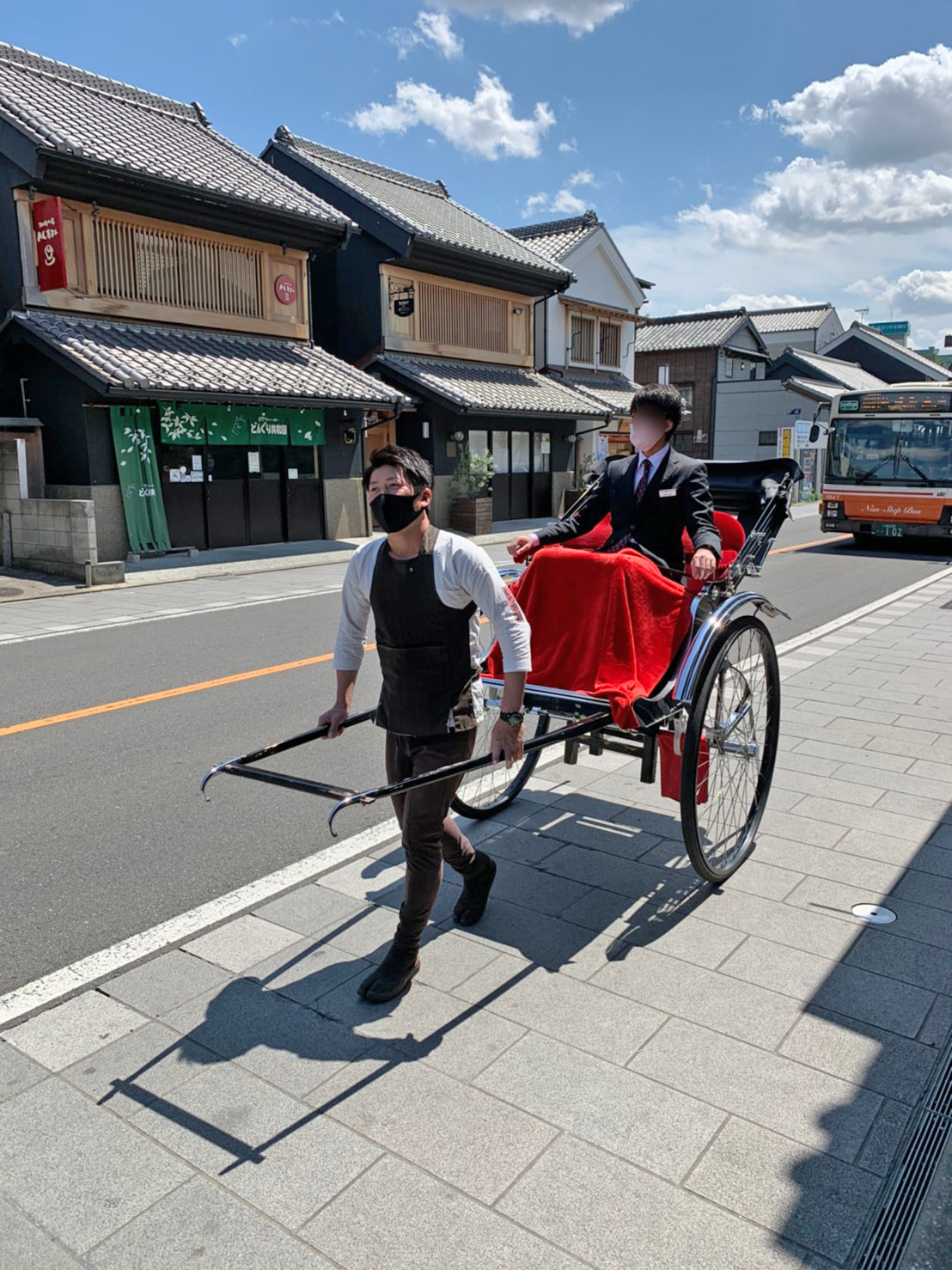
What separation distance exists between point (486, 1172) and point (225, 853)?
2340mm

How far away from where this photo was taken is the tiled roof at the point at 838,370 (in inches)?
1629

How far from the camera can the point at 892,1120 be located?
2.60 meters

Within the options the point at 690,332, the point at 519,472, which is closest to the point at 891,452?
the point at 519,472

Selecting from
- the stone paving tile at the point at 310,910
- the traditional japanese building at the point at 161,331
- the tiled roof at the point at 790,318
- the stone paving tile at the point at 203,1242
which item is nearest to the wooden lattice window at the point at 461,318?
the traditional japanese building at the point at 161,331

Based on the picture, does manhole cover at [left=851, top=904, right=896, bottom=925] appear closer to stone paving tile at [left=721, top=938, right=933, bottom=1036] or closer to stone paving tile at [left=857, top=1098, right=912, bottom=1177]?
stone paving tile at [left=721, top=938, right=933, bottom=1036]

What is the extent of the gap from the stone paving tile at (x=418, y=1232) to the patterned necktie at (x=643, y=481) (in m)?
2.92

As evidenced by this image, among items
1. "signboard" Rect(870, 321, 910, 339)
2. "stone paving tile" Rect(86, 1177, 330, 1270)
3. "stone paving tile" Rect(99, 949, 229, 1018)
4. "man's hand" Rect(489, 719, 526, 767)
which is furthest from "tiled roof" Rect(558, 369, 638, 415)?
"signboard" Rect(870, 321, 910, 339)

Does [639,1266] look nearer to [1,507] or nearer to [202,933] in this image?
[202,933]

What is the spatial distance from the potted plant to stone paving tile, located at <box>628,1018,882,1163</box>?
19.2m

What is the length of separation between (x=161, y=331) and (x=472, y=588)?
1569cm

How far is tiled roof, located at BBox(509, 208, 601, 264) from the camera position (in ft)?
91.5

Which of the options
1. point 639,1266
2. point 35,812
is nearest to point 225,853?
point 35,812

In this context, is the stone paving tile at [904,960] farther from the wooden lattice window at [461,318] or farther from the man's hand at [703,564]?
the wooden lattice window at [461,318]

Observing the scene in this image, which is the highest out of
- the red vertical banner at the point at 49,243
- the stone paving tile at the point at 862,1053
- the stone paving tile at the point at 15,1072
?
the red vertical banner at the point at 49,243
